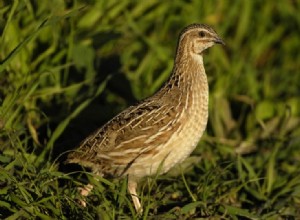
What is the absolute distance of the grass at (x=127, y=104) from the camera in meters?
6.21

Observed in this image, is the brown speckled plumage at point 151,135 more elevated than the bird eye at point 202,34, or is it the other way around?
the bird eye at point 202,34

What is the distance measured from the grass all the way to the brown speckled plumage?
0.42 feet

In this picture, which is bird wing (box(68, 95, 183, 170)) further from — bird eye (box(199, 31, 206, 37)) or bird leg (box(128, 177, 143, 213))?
bird eye (box(199, 31, 206, 37))

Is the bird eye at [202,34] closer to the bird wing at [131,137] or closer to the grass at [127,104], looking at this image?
the bird wing at [131,137]

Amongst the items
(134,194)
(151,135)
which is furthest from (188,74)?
(134,194)

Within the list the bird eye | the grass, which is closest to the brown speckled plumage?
the grass

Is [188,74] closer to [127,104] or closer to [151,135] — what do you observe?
[151,135]

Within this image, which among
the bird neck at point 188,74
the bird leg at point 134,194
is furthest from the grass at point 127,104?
the bird neck at point 188,74

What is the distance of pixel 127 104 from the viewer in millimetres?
8062

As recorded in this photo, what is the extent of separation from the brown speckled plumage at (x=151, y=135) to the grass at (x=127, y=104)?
A: 127 mm

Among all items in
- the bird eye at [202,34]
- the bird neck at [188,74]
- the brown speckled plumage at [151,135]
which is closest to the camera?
the brown speckled plumage at [151,135]

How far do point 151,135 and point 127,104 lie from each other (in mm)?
1660

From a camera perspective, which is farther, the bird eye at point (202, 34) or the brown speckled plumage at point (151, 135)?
the bird eye at point (202, 34)

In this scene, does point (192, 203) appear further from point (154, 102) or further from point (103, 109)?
point (103, 109)
